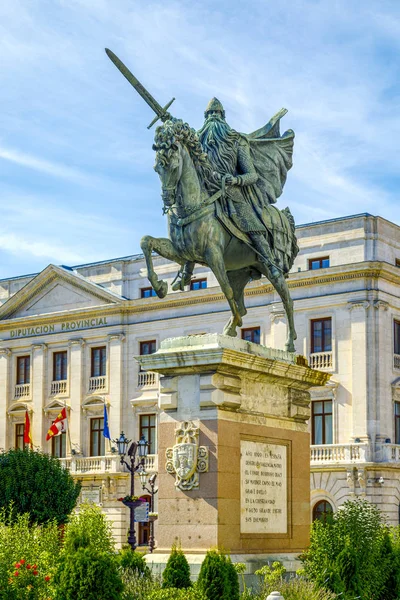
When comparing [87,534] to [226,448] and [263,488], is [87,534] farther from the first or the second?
[263,488]

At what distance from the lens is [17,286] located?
57.6 meters

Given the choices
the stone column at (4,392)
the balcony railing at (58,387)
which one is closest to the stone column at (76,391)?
the balcony railing at (58,387)

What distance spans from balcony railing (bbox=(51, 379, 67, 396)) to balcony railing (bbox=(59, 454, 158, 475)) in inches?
131

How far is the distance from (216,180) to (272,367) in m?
2.56

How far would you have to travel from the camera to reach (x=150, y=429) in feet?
165

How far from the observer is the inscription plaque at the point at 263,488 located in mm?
14156

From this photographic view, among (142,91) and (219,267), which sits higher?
(142,91)

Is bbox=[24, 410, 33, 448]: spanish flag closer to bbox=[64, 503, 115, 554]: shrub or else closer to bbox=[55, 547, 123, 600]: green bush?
bbox=[64, 503, 115, 554]: shrub

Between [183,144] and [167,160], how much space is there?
429 millimetres

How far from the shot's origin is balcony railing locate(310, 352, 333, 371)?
44.5 m

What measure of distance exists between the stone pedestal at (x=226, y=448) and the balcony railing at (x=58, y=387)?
3896cm

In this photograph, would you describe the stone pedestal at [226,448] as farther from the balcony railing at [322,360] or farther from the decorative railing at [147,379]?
the decorative railing at [147,379]

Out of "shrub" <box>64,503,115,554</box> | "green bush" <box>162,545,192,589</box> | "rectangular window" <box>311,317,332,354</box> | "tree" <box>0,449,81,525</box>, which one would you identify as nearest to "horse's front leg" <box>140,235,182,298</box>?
"shrub" <box>64,503,115,554</box>

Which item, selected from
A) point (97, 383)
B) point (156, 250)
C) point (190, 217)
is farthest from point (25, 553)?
point (97, 383)
